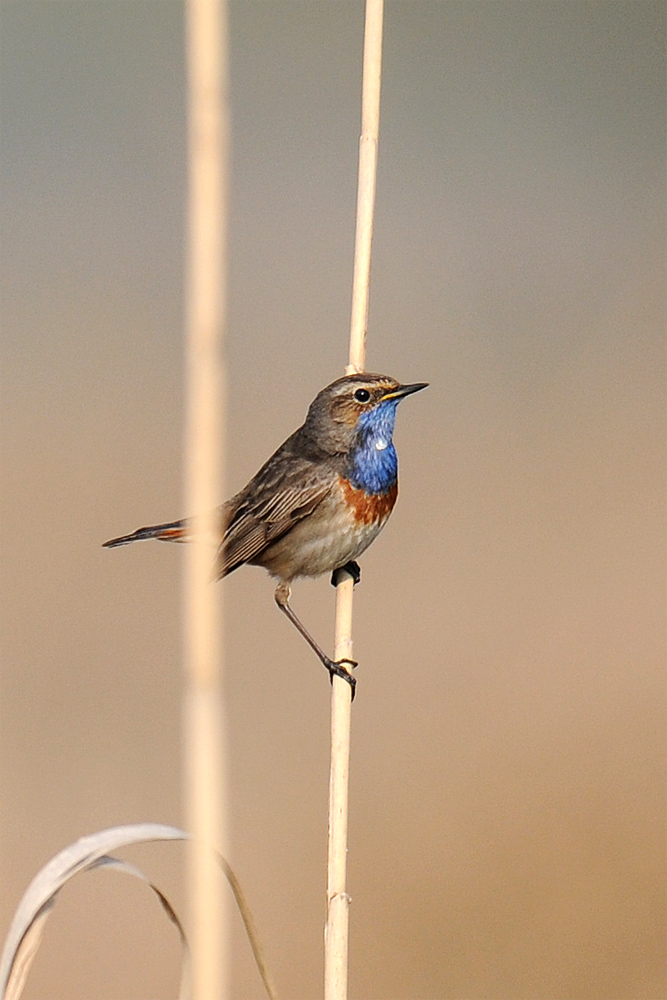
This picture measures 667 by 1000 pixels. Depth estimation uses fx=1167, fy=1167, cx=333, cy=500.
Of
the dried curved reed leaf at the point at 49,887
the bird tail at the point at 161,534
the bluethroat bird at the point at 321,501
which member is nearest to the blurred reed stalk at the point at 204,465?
the dried curved reed leaf at the point at 49,887

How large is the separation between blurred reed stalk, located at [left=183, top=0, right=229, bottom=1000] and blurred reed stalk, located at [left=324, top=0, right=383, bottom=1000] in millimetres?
455

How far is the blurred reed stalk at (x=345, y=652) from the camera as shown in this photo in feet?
5.35

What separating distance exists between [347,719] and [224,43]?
1.07 m

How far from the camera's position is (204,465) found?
1.14 m

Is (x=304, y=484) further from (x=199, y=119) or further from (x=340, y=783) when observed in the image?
(x=199, y=119)

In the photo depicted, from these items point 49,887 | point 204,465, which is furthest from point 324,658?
point 204,465

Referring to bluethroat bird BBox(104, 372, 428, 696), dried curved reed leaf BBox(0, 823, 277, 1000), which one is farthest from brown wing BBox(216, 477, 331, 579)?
dried curved reed leaf BBox(0, 823, 277, 1000)

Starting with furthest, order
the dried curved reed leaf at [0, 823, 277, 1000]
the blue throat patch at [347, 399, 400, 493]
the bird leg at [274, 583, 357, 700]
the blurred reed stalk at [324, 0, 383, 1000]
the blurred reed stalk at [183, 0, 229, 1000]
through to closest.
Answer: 1. the blue throat patch at [347, 399, 400, 493]
2. the bird leg at [274, 583, 357, 700]
3. the blurred reed stalk at [324, 0, 383, 1000]
4. the dried curved reed leaf at [0, 823, 277, 1000]
5. the blurred reed stalk at [183, 0, 229, 1000]

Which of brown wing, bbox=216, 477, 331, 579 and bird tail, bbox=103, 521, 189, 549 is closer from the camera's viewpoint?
brown wing, bbox=216, 477, 331, 579

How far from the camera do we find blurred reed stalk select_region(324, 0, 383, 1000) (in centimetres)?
163

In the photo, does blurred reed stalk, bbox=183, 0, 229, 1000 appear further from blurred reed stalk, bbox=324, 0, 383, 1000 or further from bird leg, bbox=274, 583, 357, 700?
bird leg, bbox=274, 583, 357, 700

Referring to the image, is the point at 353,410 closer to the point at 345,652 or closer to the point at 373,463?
the point at 373,463

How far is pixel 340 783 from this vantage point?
1.77 meters

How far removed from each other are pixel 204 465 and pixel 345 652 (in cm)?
99
